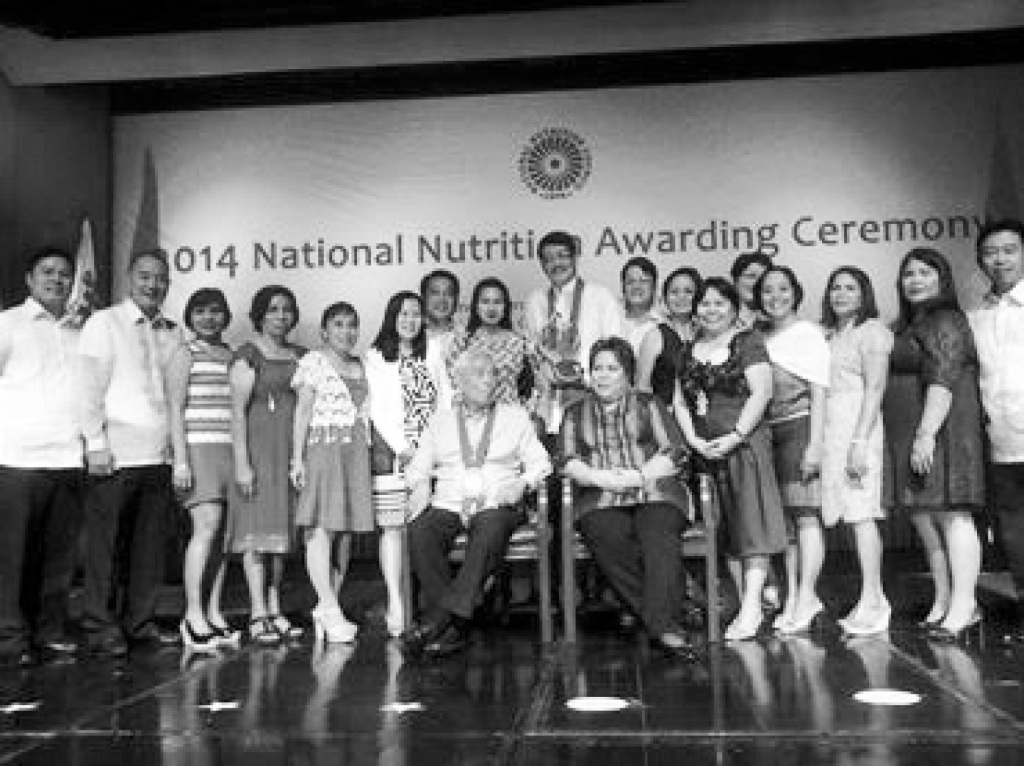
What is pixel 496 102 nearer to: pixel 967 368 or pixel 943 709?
pixel 967 368

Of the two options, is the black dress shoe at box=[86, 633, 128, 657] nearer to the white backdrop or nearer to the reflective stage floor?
the reflective stage floor

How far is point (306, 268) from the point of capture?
703 centimetres

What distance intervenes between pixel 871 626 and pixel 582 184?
3645mm

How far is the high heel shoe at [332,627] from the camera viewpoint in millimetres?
4230

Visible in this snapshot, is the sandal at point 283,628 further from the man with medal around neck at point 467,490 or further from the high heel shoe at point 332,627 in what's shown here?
the man with medal around neck at point 467,490

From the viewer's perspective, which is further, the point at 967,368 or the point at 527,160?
the point at 527,160

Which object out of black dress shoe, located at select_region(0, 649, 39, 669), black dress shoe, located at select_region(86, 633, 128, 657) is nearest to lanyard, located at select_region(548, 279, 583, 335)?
black dress shoe, located at select_region(86, 633, 128, 657)

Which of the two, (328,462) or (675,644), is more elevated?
(328,462)

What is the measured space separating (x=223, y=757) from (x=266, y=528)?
1.85 meters

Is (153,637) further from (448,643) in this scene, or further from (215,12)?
(215,12)

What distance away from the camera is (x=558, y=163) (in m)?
6.88

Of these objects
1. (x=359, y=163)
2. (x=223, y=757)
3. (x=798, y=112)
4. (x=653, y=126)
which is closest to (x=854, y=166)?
(x=798, y=112)

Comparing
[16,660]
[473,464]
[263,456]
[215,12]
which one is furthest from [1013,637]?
[215,12]

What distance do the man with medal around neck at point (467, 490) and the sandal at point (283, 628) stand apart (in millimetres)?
556
